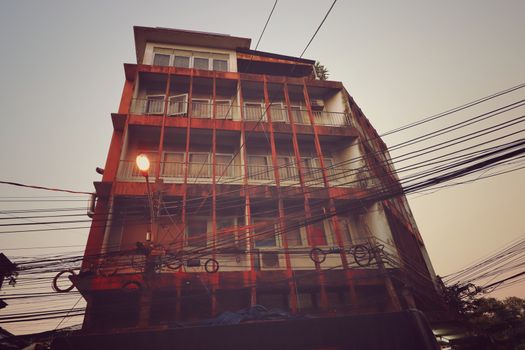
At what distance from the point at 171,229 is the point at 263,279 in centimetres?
440

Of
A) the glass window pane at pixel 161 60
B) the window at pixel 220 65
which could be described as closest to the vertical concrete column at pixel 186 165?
the window at pixel 220 65

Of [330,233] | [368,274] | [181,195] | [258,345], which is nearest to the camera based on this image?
[258,345]

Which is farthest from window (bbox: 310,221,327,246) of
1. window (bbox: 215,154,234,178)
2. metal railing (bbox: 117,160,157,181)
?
metal railing (bbox: 117,160,157,181)

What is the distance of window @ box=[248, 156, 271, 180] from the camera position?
44.0 ft

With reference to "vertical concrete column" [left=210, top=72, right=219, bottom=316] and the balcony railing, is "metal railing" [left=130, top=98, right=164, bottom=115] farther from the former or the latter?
the balcony railing

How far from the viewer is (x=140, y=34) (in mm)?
17422

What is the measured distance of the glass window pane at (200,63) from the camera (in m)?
17.6

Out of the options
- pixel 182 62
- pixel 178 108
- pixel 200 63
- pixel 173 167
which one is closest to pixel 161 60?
pixel 182 62

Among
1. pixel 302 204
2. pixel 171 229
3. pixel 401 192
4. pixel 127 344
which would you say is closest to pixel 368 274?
pixel 302 204

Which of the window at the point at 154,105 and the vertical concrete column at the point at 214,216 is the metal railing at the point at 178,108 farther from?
the vertical concrete column at the point at 214,216

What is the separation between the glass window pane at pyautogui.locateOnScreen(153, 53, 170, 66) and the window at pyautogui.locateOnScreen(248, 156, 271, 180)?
326 inches

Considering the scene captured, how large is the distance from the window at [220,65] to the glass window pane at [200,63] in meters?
0.45

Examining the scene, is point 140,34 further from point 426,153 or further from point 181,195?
point 426,153

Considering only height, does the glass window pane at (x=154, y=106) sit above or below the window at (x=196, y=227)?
above
